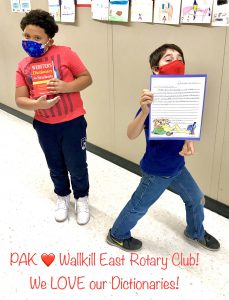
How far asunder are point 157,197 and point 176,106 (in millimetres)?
465

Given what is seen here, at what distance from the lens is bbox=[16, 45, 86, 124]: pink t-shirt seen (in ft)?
5.17

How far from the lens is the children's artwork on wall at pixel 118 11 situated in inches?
78.8

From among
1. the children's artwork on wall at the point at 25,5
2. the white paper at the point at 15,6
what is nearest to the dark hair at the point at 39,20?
the children's artwork on wall at the point at 25,5

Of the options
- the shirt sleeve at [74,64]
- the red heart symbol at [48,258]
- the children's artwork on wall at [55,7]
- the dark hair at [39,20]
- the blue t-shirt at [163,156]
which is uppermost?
the children's artwork on wall at [55,7]

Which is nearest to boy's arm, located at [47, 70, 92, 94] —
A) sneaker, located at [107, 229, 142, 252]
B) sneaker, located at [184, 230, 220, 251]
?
sneaker, located at [107, 229, 142, 252]

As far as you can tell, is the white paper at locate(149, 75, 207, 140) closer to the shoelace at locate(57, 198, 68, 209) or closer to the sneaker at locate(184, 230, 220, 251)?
the sneaker at locate(184, 230, 220, 251)

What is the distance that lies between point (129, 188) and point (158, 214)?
1.20 feet

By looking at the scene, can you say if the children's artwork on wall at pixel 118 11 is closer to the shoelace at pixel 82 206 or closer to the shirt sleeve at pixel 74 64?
the shirt sleeve at pixel 74 64

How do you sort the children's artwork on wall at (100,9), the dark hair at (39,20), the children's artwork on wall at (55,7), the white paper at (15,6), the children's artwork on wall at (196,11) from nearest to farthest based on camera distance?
1. the dark hair at (39,20)
2. the children's artwork on wall at (196,11)
3. the children's artwork on wall at (100,9)
4. the children's artwork on wall at (55,7)
5. the white paper at (15,6)

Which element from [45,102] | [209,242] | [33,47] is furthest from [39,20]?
[209,242]

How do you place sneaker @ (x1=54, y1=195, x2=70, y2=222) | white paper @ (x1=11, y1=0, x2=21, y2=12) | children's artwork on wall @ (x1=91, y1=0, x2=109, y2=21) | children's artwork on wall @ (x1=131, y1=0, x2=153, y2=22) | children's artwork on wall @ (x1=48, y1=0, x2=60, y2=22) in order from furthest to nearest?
white paper @ (x1=11, y1=0, x2=21, y2=12), children's artwork on wall @ (x1=48, y1=0, x2=60, y2=22), children's artwork on wall @ (x1=91, y1=0, x2=109, y2=21), sneaker @ (x1=54, y1=195, x2=70, y2=222), children's artwork on wall @ (x1=131, y1=0, x2=153, y2=22)

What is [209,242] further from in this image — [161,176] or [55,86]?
[55,86]

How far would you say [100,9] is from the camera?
2.15 m

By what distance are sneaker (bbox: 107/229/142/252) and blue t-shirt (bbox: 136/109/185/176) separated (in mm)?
514
